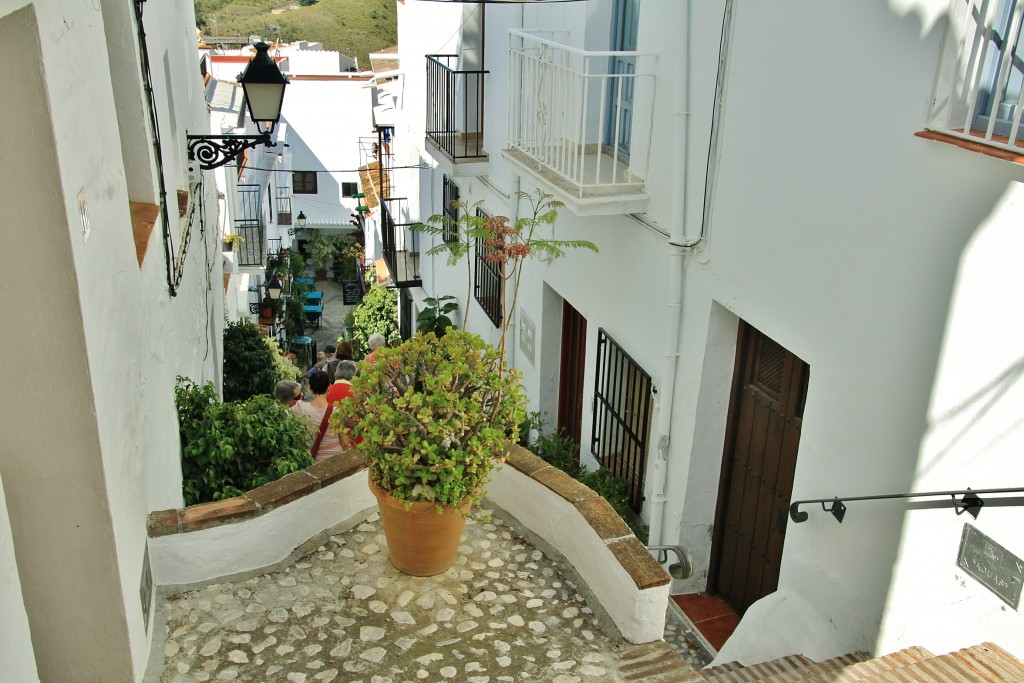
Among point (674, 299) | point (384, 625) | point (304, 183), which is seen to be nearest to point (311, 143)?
point (304, 183)

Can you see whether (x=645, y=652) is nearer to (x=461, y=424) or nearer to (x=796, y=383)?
(x=461, y=424)

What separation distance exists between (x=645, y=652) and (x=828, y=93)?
9.53ft

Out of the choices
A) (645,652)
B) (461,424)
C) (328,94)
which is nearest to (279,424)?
(461,424)

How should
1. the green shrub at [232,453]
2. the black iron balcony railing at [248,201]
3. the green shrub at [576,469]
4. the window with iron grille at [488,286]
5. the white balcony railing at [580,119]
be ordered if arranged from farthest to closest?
the black iron balcony railing at [248,201]
the window with iron grille at [488,286]
the green shrub at [576,469]
the white balcony railing at [580,119]
the green shrub at [232,453]

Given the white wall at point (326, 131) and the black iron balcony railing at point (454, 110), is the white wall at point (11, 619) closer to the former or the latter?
the black iron balcony railing at point (454, 110)

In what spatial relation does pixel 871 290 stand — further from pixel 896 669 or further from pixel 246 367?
pixel 246 367

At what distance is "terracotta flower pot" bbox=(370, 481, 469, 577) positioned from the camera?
4637mm

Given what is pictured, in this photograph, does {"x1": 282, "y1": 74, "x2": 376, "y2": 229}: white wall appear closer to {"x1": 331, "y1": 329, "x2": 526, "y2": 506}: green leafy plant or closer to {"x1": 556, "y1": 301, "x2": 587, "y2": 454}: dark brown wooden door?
{"x1": 556, "y1": 301, "x2": 587, "y2": 454}: dark brown wooden door

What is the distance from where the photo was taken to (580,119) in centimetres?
683

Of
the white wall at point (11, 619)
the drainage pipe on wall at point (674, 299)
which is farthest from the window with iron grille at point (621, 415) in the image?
the white wall at point (11, 619)

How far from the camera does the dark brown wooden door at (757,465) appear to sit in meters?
5.61

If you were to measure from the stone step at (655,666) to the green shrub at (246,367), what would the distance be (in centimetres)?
715

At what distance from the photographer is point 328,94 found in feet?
99.5

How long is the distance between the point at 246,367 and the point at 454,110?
3.96 m
